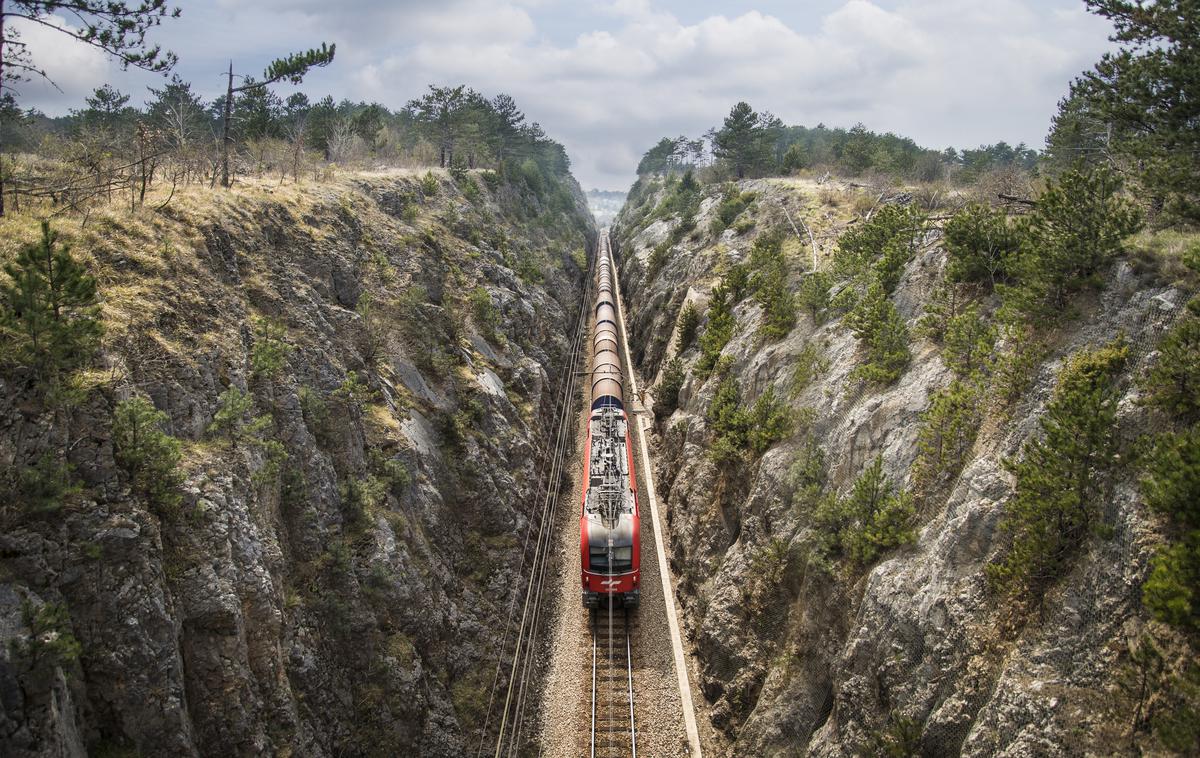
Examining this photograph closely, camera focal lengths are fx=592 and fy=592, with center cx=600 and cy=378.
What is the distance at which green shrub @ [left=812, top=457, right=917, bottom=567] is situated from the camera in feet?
45.5

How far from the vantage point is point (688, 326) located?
35406 millimetres

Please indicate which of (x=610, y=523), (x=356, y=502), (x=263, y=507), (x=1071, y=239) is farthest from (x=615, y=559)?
(x=1071, y=239)

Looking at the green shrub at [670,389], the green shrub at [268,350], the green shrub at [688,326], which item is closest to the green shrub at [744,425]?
the green shrub at [670,389]

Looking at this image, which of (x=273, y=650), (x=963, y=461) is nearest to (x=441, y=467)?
(x=273, y=650)

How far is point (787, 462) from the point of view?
19.5 m

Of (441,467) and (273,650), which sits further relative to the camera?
(441,467)

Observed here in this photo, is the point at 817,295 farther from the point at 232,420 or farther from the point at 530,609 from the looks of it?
the point at 232,420

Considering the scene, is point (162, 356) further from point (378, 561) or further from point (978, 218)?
point (978, 218)

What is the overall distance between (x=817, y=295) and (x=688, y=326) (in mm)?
12502

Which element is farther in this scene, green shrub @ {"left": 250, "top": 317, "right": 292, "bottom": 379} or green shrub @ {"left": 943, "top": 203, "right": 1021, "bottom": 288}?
green shrub @ {"left": 250, "top": 317, "right": 292, "bottom": 379}

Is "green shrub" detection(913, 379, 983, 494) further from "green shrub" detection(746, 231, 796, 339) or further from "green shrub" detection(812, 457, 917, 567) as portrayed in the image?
"green shrub" detection(746, 231, 796, 339)

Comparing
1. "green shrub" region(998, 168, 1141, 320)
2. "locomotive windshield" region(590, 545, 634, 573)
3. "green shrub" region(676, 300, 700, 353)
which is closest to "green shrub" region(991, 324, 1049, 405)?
"green shrub" region(998, 168, 1141, 320)

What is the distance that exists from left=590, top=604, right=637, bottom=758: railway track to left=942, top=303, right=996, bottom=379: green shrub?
12663 mm

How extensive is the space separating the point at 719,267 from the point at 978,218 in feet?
76.5
